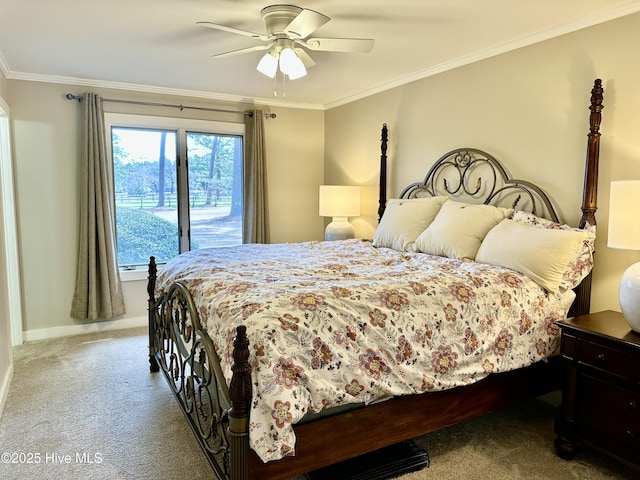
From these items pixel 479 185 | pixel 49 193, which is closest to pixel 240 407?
pixel 479 185

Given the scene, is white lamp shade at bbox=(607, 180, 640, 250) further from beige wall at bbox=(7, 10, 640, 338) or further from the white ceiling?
the white ceiling

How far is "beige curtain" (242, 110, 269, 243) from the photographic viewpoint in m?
4.88

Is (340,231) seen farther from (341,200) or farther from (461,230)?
(461,230)

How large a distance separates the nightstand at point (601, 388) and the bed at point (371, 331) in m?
0.21

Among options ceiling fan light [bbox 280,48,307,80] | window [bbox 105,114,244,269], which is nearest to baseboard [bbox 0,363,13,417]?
window [bbox 105,114,244,269]

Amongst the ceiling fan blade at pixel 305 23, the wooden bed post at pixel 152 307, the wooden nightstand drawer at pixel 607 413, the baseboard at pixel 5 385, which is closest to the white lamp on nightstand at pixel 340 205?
the wooden bed post at pixel 152 307

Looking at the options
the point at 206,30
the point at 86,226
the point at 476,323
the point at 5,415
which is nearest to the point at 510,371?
the point at 476,323

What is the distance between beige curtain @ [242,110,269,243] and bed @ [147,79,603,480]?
1.78m

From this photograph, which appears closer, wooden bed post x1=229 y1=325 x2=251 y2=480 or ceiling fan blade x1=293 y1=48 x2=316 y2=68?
wooden bed post x1=229 y1=325 x2=251 y2=480

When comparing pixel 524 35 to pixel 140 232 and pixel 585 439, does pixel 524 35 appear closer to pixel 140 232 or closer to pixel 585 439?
pixel 585 439

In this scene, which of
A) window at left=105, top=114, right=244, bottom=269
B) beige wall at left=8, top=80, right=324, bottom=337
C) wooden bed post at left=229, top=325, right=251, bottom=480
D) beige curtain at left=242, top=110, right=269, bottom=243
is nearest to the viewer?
wooden bed post at left=229, top=325, right=251, bottom=480

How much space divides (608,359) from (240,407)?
5.63 feet

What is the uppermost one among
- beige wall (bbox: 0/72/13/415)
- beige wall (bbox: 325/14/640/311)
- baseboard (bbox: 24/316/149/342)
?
beige wall (bbox: 325/14/640/311)

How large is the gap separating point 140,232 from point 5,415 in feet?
A: 7.30
